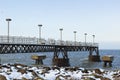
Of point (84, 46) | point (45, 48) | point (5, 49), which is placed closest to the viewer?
point (5, 49)

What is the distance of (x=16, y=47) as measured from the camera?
60.2 metres

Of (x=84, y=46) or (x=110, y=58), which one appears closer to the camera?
(x=110, y=58)

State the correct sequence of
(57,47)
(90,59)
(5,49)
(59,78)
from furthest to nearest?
(90,59) < (57,47) < (5,49) < (59,78)

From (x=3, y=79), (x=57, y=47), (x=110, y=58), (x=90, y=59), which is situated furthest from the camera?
(x=90, y=59)

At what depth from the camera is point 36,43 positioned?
227ft

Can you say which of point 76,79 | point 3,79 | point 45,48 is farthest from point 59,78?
point 45,48

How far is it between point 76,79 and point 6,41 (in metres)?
41.8

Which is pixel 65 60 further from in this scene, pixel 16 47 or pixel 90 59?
pixel 90 59

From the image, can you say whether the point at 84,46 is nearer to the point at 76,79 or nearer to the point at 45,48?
the point at 45,48

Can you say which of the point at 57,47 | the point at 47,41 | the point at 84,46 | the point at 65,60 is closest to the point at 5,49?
the point at 65,60

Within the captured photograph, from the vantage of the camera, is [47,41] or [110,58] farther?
[47,41]

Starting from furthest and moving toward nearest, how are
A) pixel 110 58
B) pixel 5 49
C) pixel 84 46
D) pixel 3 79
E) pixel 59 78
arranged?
pixel 84 46, pixel 110 58, pixel 5 49, pixel 59 78, pixel 3 79

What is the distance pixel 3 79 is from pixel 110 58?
150 feet

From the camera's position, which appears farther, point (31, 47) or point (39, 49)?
point (39, 49)
